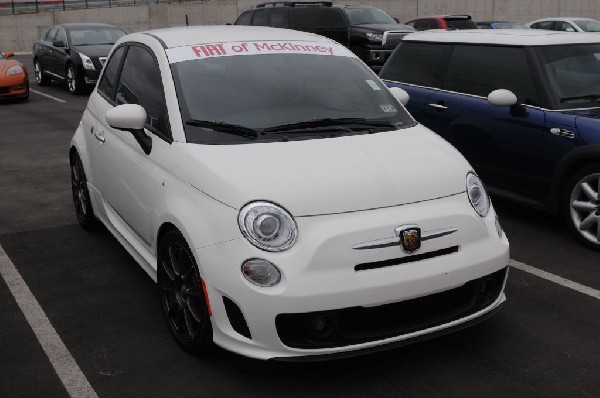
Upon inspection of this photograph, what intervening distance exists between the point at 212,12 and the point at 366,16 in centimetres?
2721

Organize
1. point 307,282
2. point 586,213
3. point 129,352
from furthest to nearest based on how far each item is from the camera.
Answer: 1. point 586,213
2. point 129,352
3. point 307,282

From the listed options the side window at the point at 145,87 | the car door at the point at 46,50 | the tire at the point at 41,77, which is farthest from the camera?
the tire at the point at 41,77

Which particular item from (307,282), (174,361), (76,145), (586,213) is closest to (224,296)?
(307,282)

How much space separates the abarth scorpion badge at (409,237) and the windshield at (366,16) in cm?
1621

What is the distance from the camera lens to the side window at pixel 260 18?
18844 mm

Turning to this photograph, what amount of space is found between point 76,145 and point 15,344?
226cm

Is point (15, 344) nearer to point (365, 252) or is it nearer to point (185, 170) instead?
point (185, 170)

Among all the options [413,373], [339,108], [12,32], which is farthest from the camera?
[12,32]

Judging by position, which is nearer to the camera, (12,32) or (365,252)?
(365,252)

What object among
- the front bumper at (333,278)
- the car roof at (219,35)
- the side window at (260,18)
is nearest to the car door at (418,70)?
the car roof at (219,35)

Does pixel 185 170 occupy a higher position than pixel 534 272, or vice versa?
pixel 185 170

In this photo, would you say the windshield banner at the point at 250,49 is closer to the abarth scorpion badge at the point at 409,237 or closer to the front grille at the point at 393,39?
the abarth scorpion badge at the point at 409,237

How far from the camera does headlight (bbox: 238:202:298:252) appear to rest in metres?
3.38

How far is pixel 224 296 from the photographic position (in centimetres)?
343
